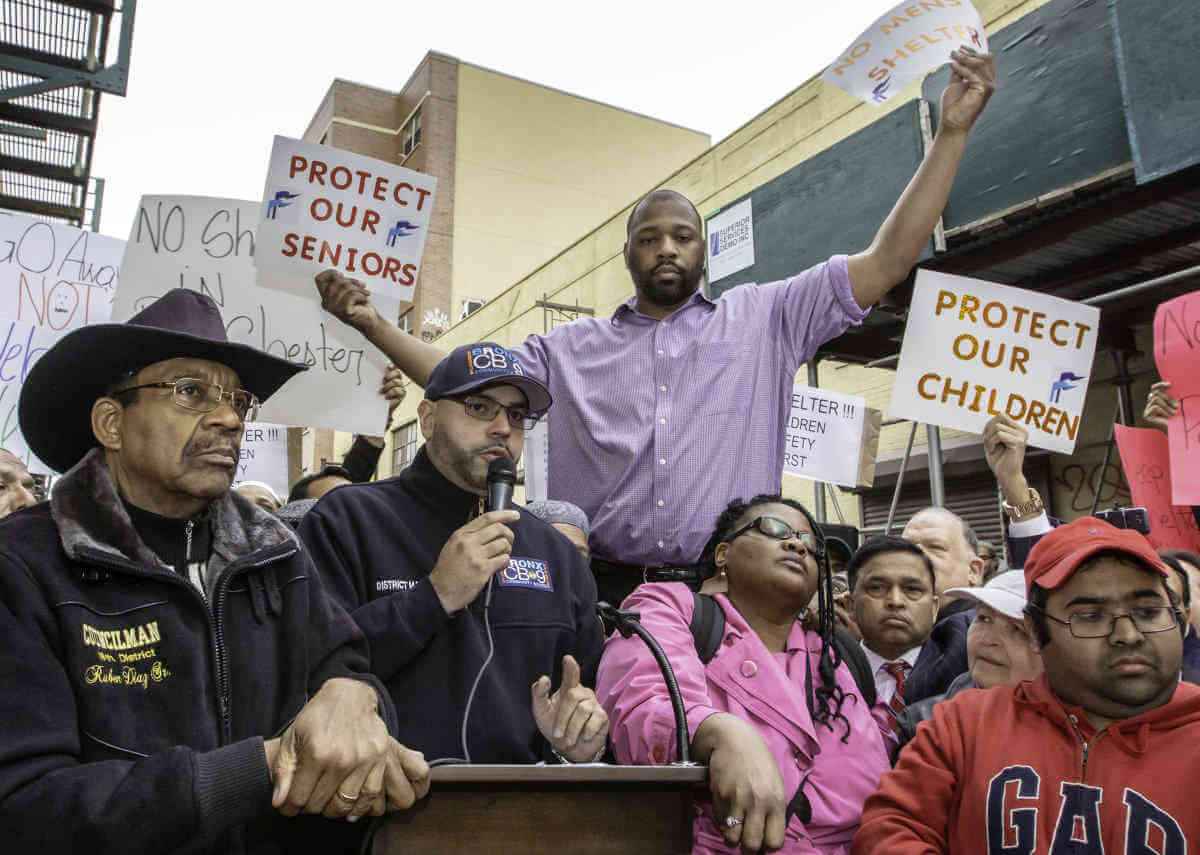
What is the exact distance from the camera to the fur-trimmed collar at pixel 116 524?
1981 mm

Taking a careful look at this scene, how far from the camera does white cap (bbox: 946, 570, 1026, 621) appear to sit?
3303 millimetres

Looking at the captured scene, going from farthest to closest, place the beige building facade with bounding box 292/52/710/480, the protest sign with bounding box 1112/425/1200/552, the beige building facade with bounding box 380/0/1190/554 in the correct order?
the beige building facade with bounding box 292/52/710/480
the beige building facade with bounding box 380/0/1190/554
the protest sign with bounding box 1112/425/1200/552

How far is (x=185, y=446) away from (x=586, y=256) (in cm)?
1660

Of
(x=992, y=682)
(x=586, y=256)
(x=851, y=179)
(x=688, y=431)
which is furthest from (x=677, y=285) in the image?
(x=586, y=256)

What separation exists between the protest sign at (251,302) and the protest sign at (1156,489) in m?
4.15

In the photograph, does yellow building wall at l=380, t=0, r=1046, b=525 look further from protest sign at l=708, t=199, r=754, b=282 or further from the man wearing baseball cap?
the man wearing baseball cap

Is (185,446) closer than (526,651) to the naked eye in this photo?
Yes

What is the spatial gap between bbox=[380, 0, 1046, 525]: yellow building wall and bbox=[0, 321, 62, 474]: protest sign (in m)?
6.24

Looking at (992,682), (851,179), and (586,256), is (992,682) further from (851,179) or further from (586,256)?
(586,256)

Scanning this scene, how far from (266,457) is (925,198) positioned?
488 centimetres

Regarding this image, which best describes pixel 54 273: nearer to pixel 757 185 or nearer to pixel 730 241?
pixel 730 241

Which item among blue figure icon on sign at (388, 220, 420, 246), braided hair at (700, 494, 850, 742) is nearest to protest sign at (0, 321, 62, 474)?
blue figure icon on sign at (388, 220, 420, 246)

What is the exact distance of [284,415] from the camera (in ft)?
15.4

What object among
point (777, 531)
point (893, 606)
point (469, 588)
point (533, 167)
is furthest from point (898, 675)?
point (533, 167)
